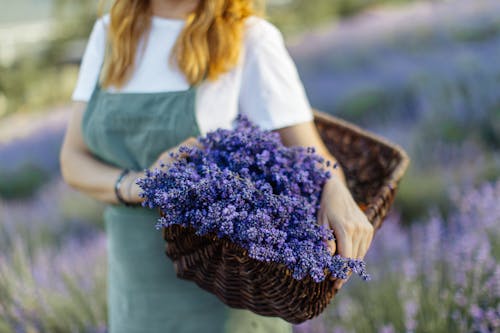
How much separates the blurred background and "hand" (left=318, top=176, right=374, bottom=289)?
0.69 m

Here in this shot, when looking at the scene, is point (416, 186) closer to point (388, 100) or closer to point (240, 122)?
point (388, 100)

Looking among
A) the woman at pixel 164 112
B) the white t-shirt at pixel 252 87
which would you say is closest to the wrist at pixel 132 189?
the woman at pixel 164 112

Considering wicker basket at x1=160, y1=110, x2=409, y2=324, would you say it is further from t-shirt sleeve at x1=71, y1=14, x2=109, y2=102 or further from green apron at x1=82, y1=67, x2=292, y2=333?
t-shirt sleeve at x1=71, y1=14, x2=109, y2=102

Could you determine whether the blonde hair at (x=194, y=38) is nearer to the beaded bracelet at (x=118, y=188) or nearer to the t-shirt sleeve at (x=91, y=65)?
the t-shirt sleeve at (x=91, y=65)

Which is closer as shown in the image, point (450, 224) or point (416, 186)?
point (450, 224)

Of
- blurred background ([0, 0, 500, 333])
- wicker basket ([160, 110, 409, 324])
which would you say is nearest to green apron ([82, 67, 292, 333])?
wicker basket ([160, 110, 409, 324])

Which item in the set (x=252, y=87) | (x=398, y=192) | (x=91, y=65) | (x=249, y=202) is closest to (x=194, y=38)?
(x=252, y=87)

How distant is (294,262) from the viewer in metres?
1.06

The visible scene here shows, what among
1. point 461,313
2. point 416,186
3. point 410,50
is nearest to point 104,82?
point 461,313

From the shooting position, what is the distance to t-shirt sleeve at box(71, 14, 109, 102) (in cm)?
168

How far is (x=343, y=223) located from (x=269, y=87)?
451 mm

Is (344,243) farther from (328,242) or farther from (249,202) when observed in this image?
(249,202)

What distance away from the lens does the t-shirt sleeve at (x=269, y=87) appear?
152 centimetres

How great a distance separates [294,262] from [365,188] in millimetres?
776
